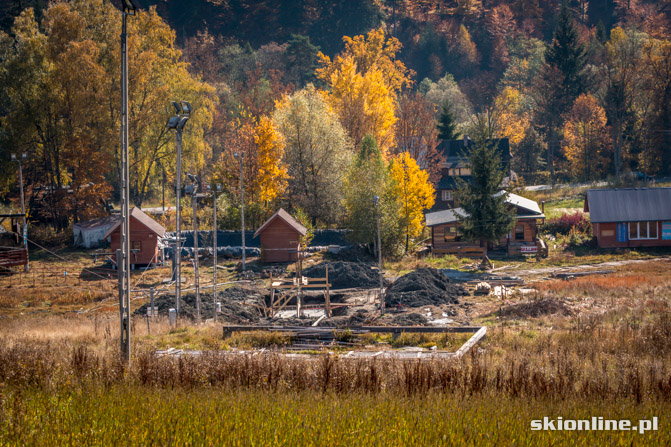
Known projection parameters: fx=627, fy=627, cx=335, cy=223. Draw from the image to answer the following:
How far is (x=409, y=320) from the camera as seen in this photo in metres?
24.9

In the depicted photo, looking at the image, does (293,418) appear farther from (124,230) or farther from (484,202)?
(484,202)

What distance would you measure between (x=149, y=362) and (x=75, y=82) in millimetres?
44262

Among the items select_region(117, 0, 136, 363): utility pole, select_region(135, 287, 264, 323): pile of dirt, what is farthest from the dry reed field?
select_region(135, 287, 264, 323): pile of dirt

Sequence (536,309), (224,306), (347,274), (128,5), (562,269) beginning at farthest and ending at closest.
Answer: (562,269), (347,274), (224,306), (536,309), (128,5)

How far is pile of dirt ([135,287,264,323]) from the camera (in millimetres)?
28359

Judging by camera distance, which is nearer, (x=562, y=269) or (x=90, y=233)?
(x=562, y=269)

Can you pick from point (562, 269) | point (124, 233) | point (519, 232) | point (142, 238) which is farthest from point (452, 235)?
point (124, 233)

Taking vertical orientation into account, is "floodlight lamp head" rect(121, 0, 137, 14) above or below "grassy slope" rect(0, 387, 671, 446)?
above

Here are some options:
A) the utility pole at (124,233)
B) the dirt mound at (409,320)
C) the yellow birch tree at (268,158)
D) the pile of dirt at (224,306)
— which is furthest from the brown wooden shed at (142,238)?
the utility pole at (124,233)

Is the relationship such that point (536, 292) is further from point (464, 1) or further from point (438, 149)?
point (464, 1)

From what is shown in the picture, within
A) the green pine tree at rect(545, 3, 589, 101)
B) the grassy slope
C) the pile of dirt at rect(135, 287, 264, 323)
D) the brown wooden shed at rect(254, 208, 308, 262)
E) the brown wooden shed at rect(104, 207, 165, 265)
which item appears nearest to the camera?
the grassy slope

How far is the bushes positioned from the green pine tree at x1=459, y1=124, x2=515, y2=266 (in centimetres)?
1011

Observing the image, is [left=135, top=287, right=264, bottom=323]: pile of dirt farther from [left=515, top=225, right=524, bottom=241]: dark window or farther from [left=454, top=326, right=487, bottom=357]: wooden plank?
[left=515, top=225, right=524, bottom=241]: dark window

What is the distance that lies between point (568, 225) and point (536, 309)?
1284 inches
